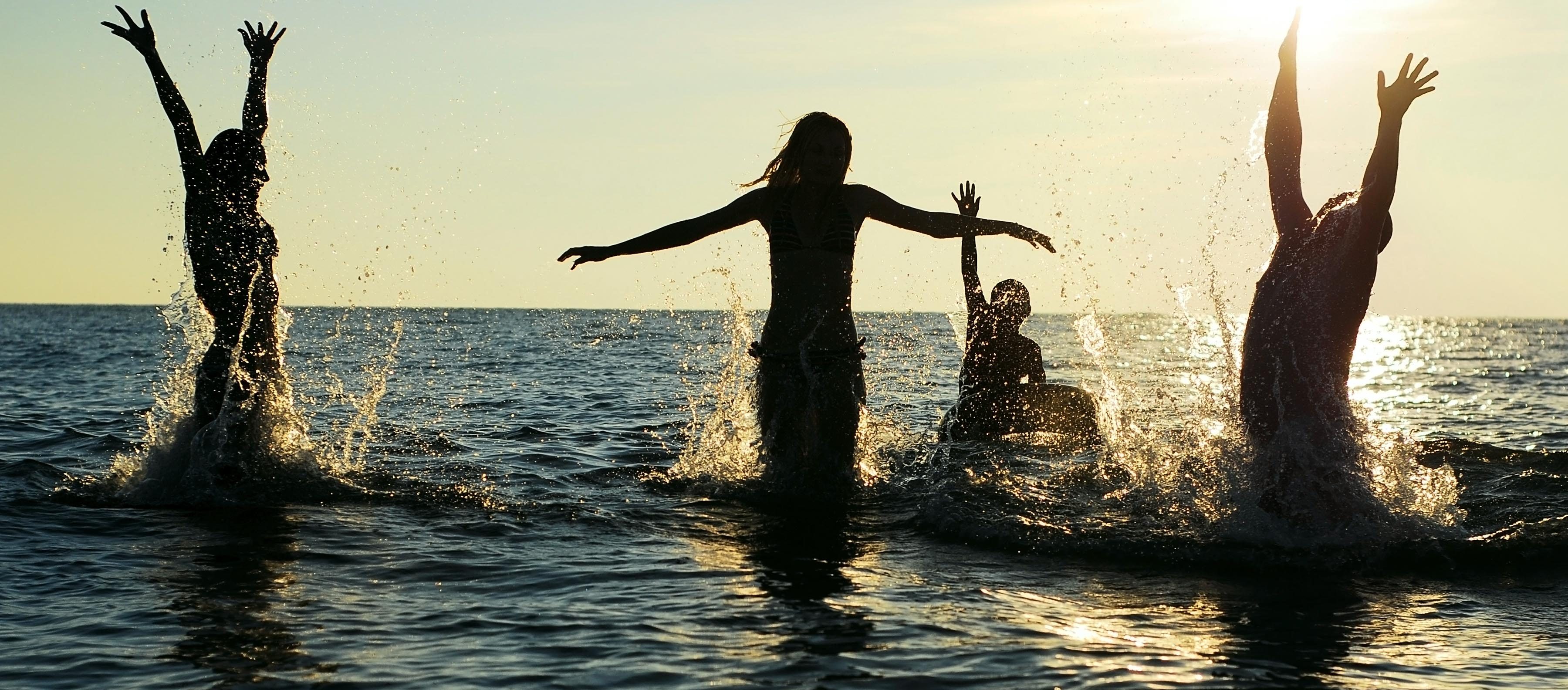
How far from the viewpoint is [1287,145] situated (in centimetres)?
688

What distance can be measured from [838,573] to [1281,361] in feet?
8.42

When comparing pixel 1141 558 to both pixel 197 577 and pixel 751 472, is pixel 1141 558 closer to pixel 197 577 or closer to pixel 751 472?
pixel 751 472

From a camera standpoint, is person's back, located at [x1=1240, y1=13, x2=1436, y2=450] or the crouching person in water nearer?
person's back, located at [x1=1240, y1=13, x2=1436, y2=450]

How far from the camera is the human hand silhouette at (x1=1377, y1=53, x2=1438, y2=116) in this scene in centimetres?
637

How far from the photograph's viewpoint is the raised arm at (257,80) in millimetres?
8727

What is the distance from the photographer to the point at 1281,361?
7.05 meters

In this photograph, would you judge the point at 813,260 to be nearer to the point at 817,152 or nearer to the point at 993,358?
the point at 817,152

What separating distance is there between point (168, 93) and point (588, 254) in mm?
2864

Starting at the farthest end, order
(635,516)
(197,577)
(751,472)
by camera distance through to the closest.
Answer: (751,472) → (635,516) → (197,577)

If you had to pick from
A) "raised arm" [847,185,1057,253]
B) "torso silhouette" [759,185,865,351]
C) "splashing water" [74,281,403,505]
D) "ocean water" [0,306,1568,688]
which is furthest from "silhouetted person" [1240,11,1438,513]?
"splashing water" [74,281,403,505]

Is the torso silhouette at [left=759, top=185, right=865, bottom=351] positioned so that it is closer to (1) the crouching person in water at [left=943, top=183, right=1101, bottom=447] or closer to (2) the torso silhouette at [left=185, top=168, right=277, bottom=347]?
(1) the crouching person in water at [left=943, top=183, right=1101, bottom=447]

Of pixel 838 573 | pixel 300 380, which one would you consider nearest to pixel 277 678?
pixel 838 573

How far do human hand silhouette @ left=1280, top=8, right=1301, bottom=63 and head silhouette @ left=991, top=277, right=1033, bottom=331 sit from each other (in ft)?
14.4

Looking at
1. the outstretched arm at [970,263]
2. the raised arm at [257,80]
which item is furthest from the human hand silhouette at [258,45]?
the outstretched arm at [970,263]
